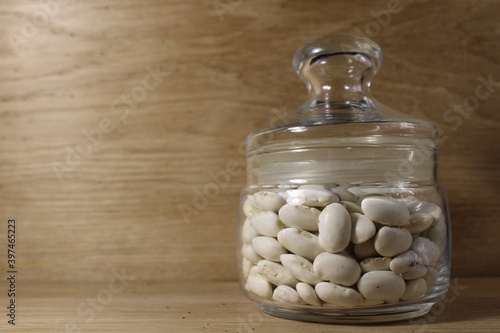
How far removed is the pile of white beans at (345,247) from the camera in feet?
1.34

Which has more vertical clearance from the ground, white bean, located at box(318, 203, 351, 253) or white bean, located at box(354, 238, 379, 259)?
white bean, located at box(318, 203, 351, 253)

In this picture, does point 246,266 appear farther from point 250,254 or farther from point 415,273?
point 415,273

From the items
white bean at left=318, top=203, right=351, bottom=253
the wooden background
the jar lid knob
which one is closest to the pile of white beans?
white bean at left=318, top=203, right=351, bottom=253

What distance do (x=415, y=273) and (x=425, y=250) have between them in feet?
0.07

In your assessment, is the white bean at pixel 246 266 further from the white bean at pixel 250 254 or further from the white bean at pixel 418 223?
the white bean at pixel 418 223

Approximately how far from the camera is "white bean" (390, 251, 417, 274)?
410 millimetres

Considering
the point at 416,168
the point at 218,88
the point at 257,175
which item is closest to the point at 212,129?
the point at 218,88

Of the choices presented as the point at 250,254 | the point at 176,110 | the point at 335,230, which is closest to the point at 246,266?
the point at 250,254

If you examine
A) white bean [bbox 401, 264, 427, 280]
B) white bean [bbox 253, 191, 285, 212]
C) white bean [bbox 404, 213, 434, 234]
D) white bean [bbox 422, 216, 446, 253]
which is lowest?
white bean [bbox 401, 264, 427, 280]

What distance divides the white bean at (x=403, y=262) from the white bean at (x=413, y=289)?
0.02m

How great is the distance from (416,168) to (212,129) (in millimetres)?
289

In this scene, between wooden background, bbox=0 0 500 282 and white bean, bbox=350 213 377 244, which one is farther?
wooden background, bbox=0 0 500 282

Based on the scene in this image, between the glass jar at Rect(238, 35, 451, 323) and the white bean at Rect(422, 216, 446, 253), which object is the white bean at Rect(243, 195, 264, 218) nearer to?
the glass jar at Rect(238, 35, 451, 323)

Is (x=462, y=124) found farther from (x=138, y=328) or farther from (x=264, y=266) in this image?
(x=138, y=328)
